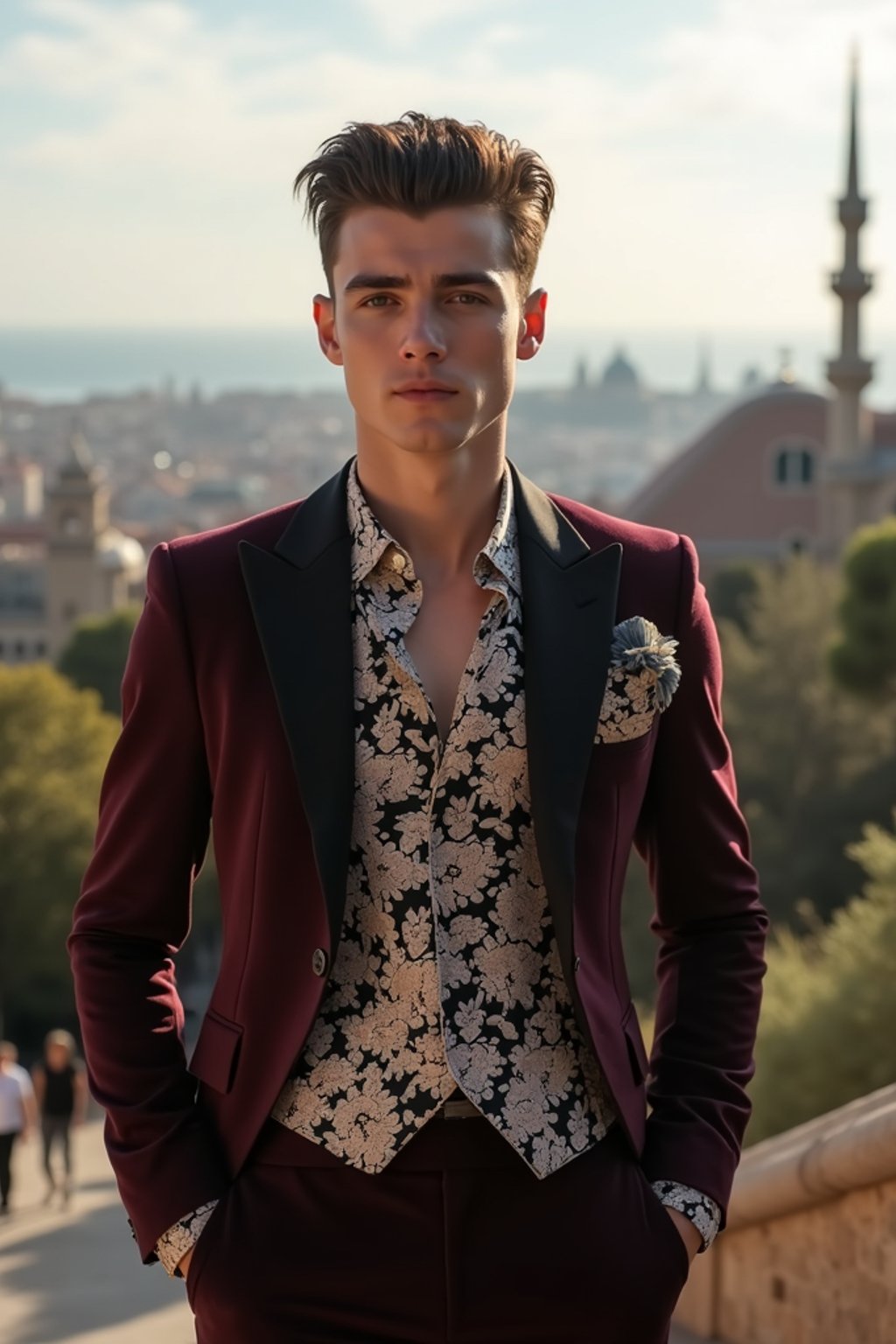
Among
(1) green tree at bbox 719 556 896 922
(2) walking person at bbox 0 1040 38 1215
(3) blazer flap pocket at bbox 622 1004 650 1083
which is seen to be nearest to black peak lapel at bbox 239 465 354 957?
(3) blazer flap pocket at bbox 622 1004 650 1083

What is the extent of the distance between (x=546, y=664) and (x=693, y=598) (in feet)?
0.92

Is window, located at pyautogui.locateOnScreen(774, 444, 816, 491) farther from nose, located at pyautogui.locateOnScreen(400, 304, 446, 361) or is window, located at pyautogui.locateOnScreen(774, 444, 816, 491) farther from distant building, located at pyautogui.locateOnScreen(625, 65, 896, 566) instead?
nose, located at pyautogui.locateOnScreen(400, 304, 446, 361)

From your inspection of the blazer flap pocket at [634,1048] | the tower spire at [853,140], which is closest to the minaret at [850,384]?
the tower spire at [853,140]

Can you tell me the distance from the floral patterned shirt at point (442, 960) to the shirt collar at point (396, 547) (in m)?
0.07

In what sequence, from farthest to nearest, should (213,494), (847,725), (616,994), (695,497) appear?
1. (213,494)
2. (695,497)
3. (847,725)
4. (616,994)

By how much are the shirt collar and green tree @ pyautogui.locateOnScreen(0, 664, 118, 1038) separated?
3750cm

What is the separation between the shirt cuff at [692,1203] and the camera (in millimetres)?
2727

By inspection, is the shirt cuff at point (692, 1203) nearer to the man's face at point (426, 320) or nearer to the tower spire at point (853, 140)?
the man's face at point (426, 320)

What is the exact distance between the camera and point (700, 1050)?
112 inches

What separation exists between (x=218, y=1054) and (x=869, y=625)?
92.7 feet

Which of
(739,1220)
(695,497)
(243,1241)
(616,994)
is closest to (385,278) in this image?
(616,994)

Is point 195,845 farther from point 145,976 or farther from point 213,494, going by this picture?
point 213,494

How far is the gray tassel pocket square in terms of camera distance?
280 cm

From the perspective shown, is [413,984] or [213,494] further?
[213,494]
